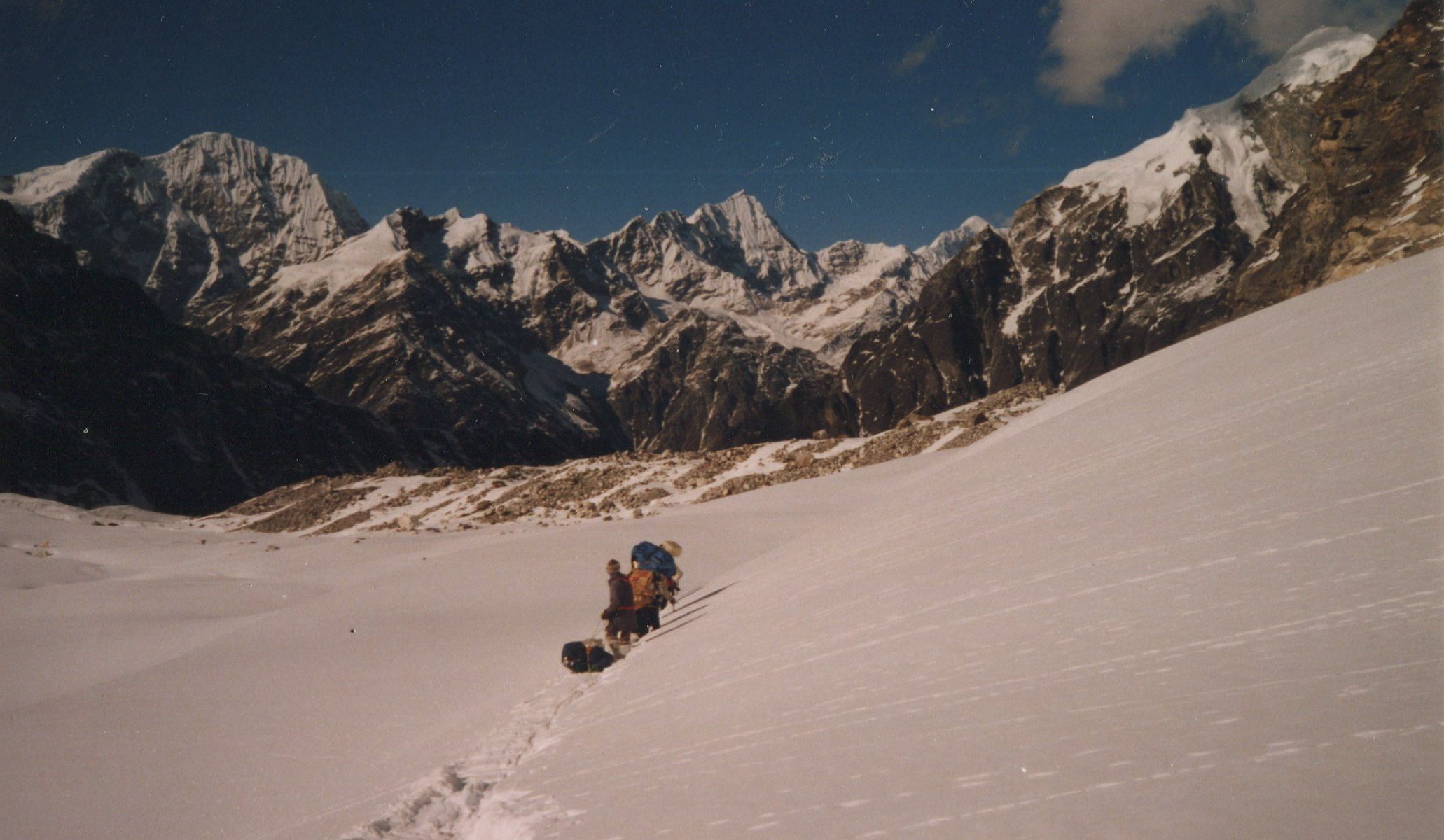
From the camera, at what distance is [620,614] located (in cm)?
791

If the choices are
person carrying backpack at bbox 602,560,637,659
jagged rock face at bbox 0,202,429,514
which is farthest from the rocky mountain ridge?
jagged rock face at bbox 0,202,429,514

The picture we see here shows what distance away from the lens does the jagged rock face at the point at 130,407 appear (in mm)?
56969

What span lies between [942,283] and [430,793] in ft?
498

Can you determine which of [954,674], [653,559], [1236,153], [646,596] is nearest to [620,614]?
[646,596]

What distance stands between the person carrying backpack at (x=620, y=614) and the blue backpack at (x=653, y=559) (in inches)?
27.9

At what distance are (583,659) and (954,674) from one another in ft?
16.2

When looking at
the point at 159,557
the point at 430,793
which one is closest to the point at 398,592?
the point at 430,793

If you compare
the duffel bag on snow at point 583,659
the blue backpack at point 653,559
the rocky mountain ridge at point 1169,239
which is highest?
the rocky mountain ridge at point 1169,239

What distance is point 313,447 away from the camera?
76.4 metres

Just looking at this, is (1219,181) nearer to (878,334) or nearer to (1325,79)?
(1325,79)

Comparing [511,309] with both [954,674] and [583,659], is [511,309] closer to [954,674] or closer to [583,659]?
[583,659]

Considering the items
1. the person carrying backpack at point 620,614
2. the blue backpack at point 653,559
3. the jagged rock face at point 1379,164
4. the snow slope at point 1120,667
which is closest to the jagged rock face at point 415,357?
the jagged rock face at point 1379,164

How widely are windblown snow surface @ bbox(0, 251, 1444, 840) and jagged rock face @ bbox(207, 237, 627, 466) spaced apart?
90.6 metres

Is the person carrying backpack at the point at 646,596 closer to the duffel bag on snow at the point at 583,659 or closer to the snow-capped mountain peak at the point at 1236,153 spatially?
the duffel bag on snow at the point at 583,659
